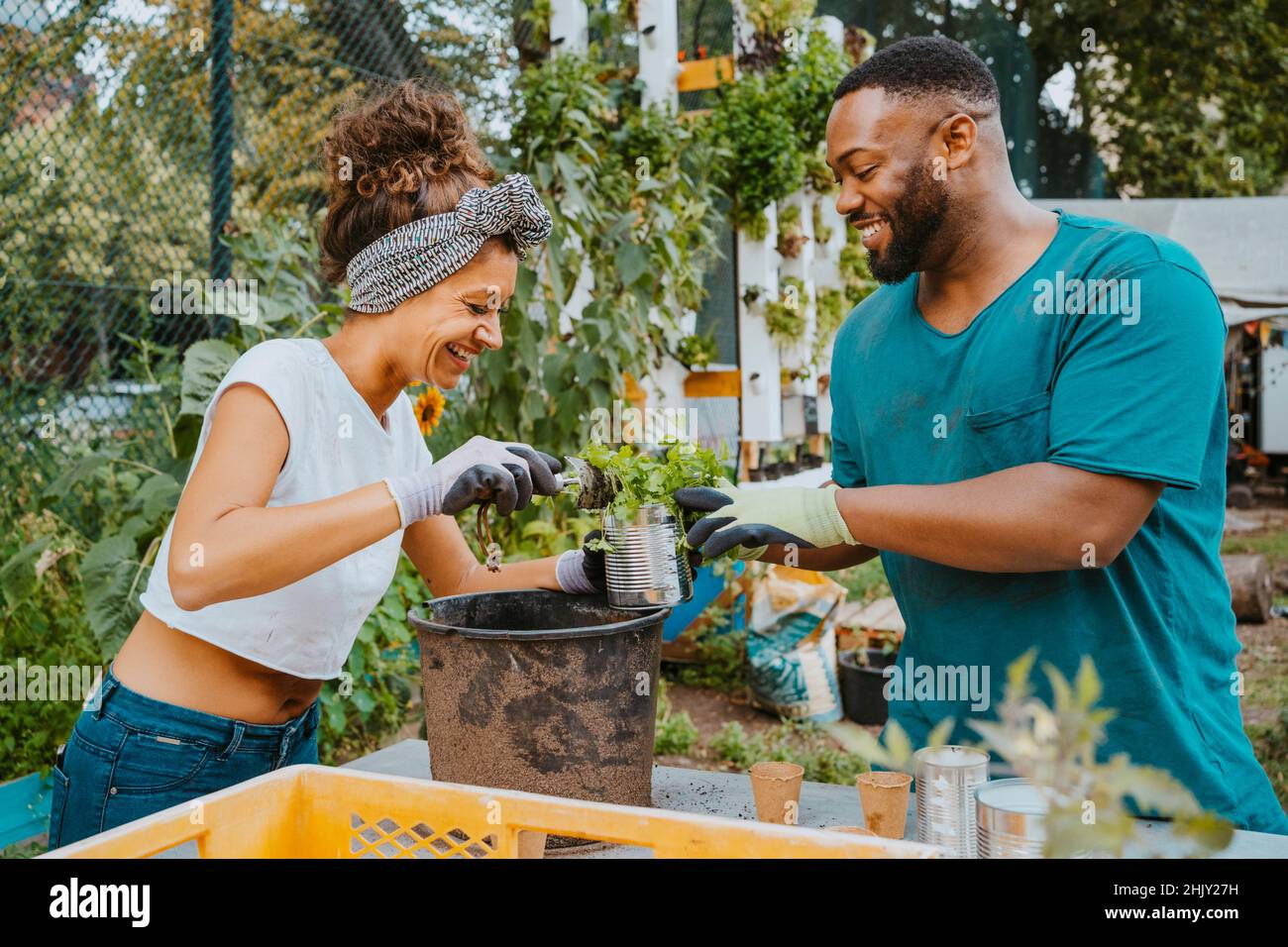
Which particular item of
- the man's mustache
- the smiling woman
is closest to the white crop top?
the smiling woman

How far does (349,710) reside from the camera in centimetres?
390

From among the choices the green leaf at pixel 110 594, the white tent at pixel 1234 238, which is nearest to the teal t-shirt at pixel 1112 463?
the green leaf at pixel 110 594

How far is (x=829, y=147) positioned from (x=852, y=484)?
695 millimetres

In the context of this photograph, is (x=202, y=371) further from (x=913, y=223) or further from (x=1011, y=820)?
(x=1011, y=820)

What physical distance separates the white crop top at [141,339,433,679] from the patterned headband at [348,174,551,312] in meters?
0.16

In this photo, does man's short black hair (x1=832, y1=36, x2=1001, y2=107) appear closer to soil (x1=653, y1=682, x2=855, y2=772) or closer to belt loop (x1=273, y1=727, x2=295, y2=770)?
belt loop (x1=273, y1=727, x2=295, y2=770)

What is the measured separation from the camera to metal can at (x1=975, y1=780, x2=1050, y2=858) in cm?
102

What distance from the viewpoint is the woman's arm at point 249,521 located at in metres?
1.59

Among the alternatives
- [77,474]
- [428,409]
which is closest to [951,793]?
[428,409]

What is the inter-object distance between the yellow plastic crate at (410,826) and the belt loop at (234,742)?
701mm

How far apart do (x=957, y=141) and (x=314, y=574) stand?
4.46ft

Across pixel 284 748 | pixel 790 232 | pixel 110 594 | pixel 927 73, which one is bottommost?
pixel 284 748

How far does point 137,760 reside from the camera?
180cm

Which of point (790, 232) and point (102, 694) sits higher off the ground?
point (790, 232)
